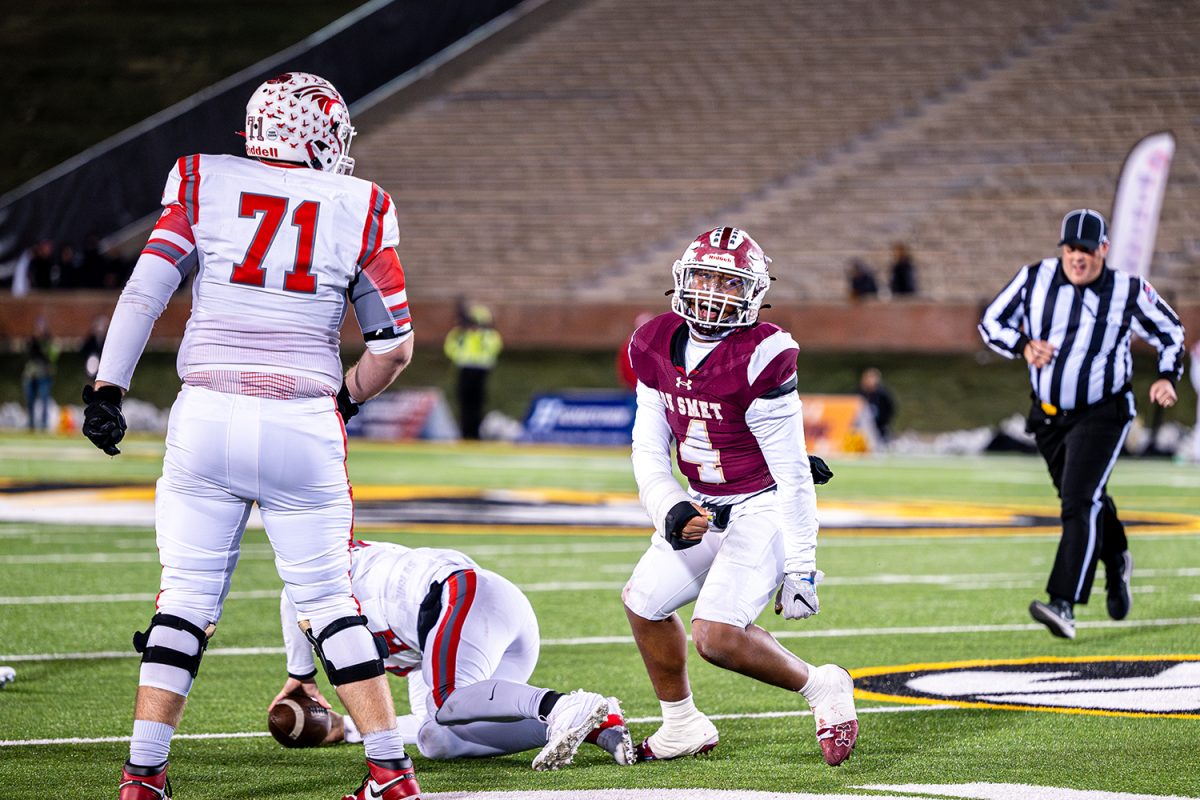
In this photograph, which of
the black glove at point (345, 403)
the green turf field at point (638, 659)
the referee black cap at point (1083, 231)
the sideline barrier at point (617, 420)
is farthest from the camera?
the sideline barrier at point (617, 420)

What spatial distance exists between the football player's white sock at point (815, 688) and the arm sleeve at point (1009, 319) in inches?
125

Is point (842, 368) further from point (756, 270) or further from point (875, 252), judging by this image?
point (756, 270)

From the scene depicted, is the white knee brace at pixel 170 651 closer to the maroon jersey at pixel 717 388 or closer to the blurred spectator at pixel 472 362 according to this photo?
the maroon jersey at pixel 717 388

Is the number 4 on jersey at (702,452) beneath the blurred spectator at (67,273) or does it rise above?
beneath

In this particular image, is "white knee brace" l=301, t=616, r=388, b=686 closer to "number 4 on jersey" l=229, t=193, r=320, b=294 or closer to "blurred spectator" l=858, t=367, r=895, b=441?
"number 4 on jersey" l=229, t=193, r=320, b=294

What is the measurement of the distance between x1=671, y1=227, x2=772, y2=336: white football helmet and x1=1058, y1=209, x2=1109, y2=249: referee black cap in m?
2.93

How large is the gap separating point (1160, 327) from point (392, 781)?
4.64 meters

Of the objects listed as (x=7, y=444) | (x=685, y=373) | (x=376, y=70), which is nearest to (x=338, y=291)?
(x=685, y=373)

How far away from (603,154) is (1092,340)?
78.6ft

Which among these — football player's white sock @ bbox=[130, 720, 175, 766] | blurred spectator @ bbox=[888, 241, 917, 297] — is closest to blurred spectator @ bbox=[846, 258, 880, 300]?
blurred spectator @ bbox=[888, 241, 917, 297]

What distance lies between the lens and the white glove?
475 centimetres

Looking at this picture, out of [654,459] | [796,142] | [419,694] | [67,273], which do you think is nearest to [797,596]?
[654,459]

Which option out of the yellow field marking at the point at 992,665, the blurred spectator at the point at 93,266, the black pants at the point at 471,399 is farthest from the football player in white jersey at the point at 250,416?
the blurred spectator at the point at 93,266

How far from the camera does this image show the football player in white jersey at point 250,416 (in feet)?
13.7
